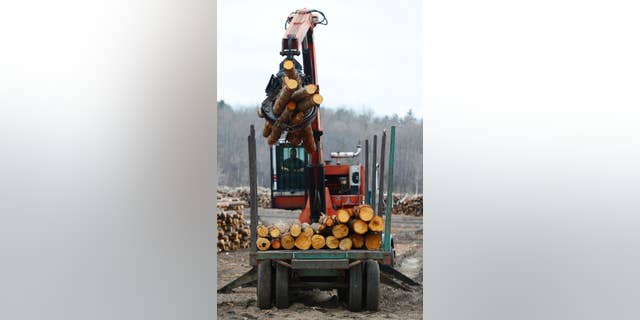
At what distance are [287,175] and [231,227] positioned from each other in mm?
1875

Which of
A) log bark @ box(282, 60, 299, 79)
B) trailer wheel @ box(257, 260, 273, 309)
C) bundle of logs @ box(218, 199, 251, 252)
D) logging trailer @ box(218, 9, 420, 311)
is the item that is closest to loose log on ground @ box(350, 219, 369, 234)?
logging trailer @ box(218, 9, 420, 311)

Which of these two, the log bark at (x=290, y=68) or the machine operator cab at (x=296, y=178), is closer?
the log bark at (x=290, y=68)

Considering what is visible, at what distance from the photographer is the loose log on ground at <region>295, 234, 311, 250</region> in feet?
14.9

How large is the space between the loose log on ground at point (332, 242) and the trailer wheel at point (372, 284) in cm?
26

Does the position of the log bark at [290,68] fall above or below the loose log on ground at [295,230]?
above

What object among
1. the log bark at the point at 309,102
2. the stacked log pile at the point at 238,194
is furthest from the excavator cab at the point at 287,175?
the stacked log pile at the point at 238,194

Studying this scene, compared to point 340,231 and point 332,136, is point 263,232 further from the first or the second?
point 332,136

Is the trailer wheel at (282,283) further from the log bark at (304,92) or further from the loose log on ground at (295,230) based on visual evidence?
the log bark at (304,92)

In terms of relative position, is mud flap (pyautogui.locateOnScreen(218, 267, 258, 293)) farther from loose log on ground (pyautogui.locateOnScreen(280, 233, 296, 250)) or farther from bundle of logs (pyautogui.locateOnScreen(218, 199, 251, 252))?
bundle of logs (pyautogui.locateOnScreen(218, 199, 251, 252))

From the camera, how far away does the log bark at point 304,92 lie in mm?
4031

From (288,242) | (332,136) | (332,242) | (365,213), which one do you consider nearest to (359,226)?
(365,213)
